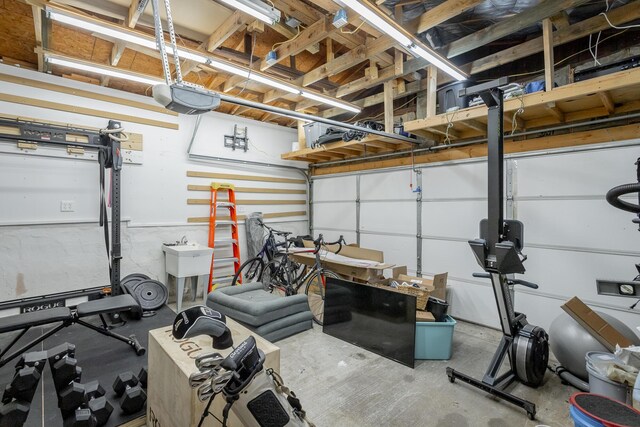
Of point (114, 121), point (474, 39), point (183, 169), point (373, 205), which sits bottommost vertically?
point (373, 205)

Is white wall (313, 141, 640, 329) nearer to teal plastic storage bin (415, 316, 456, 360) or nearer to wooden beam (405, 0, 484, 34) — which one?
teal plastic storage bin (415, 316, 456, 360)

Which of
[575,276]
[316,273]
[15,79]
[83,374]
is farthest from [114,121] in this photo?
[575,276]

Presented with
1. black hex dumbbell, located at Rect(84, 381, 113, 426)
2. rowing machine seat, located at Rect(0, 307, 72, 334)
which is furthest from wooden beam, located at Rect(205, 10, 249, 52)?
black hex dumbbell, located at Rect(84, 381, 113, 426)

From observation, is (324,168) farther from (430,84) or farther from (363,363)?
(363,363)

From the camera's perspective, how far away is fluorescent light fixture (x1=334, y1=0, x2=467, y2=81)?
2176 millimetres

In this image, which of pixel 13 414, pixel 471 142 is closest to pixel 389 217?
pixel 471 142

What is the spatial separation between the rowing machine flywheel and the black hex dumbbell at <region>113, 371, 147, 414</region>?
282 cm

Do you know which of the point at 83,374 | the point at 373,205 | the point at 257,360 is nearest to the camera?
the point at 257,360

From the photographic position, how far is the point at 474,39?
10.3 ft

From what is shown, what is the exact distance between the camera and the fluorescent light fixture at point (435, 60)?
9.11 ft

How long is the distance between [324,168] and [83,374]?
4.82 metres

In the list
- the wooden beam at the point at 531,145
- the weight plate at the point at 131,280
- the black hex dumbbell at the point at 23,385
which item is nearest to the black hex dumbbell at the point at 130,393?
the black hex dumbbell at the point at 23,385

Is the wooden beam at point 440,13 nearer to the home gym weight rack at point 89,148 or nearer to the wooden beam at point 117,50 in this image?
the wooden beam at point 117,50

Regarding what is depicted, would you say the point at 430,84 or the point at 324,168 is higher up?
the point at 430,84
